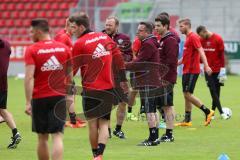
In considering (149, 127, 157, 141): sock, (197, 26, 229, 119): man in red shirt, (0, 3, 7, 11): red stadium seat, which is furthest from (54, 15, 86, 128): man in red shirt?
(0, 3, 7, 11): red stadium seat

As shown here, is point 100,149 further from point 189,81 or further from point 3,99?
point 189,81

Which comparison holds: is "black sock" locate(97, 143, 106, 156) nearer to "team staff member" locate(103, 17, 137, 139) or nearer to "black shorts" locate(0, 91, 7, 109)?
"team staff member" locate(103, 17, 137, 139)

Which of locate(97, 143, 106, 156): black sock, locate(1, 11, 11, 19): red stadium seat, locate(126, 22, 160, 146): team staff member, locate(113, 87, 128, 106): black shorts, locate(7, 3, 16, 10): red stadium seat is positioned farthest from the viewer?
locate(7, 3, 16, 10): red stadium seat

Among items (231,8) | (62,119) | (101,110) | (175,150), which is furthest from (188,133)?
(231,8)

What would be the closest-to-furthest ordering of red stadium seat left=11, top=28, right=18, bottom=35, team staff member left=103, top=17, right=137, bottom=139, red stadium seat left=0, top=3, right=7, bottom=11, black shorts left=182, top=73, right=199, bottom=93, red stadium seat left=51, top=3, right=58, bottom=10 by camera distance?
team staff member left=103, top=17, right=137, bottom=139 < black shorts left=182, top=73, right=199, bottom=93 < red stadium seat left=11, top=28, right=18, bottom=35 < red stadium seat left=51, top=3, right=58, bottom=10 < red stadium seat left=0, top=3, right=7, bottom=11

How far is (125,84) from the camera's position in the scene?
38.0ft

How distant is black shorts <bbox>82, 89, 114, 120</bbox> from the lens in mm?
10578

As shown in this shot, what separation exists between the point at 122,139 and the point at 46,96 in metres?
4.20

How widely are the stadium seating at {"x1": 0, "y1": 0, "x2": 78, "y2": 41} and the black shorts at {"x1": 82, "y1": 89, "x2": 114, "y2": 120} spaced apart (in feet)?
87.6

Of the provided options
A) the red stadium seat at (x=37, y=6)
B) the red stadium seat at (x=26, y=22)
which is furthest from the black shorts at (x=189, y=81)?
the red stadium seat at (x=37, y=6)

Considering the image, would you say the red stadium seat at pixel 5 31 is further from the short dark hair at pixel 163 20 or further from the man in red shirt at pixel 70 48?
the short dark hair at pixel 163 20

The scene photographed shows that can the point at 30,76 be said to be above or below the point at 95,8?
above

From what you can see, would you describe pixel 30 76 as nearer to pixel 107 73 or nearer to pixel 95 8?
pixel 107 73

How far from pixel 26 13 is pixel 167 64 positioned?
86.1 feet
